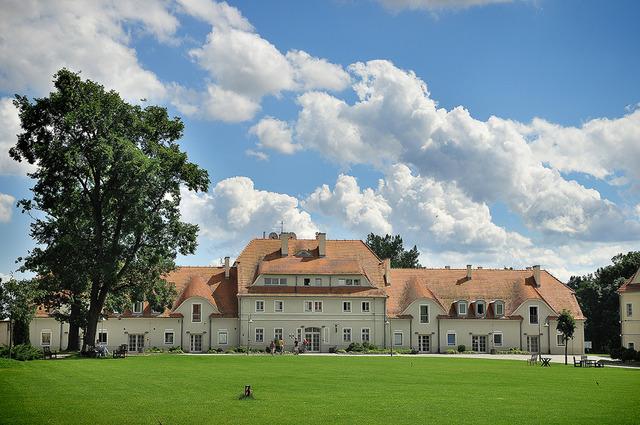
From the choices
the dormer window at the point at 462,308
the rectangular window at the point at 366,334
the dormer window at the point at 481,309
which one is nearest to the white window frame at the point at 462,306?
the dormer window at the point at 462,308

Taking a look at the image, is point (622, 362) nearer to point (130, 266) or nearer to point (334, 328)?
point (334, 328)

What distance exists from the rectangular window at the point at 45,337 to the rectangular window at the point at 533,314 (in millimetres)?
49211

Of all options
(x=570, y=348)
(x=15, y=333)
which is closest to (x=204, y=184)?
(x=15, y=333)

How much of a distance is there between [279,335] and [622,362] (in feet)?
106

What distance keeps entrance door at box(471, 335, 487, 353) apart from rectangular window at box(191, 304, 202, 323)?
28.5 m

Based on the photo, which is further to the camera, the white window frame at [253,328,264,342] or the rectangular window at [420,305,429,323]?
the rectangular window at [420,305,429,323]

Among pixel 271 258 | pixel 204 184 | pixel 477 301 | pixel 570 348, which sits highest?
pixel 204 184

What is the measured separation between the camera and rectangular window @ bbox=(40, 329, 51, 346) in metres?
66.3

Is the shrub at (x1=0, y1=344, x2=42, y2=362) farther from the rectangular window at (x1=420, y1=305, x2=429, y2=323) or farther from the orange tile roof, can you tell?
the rectangular window at (x1=420, y1=305, x2=429, y2=323)

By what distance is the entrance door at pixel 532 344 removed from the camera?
69.8m

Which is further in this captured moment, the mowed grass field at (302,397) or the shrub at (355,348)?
the shrub at (355,348)

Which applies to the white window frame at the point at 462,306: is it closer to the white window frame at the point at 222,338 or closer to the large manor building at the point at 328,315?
the large manor building at the point at 328,315

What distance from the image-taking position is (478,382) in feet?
99.7

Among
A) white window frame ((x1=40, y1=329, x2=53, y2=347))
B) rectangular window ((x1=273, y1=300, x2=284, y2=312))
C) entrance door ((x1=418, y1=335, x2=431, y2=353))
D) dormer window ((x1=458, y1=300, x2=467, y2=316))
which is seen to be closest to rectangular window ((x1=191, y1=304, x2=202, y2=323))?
rectangular window ((x1=273, y1=300, x2=284, y2=312))
